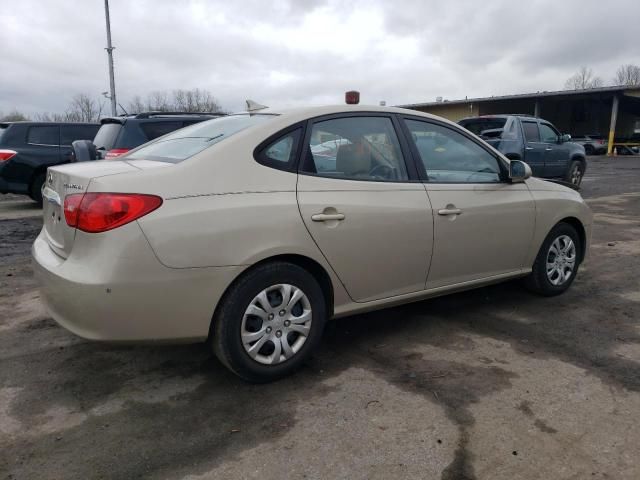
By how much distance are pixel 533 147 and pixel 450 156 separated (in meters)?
8.47

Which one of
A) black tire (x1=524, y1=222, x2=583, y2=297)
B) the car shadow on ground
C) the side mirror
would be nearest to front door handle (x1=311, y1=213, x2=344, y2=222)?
the car shadow on ground

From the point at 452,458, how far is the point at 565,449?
21.0 inches

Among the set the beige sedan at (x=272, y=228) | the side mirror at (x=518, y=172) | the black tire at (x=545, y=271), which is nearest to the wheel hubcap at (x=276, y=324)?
the beige sedan at (x=272, y=228)

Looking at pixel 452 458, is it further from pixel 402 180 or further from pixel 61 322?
pixel 61 322

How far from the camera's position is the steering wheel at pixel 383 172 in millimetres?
3506

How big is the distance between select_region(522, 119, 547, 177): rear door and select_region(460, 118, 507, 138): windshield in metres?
0.50

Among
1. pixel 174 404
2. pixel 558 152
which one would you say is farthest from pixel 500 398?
pixel 558 152

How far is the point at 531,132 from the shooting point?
1165 centimetres

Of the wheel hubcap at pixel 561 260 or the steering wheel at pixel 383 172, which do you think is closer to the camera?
the steering wheel at pixel 383 172

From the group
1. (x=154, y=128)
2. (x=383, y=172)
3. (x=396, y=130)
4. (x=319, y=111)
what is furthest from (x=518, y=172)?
(x=154, y=128)

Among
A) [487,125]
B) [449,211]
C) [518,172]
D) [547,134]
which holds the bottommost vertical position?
[449,211]

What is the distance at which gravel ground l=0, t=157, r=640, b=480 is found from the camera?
95.3 inches

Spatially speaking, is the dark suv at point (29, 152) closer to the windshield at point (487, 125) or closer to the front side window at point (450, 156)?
the windshield at point (487, 125)

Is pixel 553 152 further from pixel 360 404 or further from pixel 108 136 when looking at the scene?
pixel 360 404
